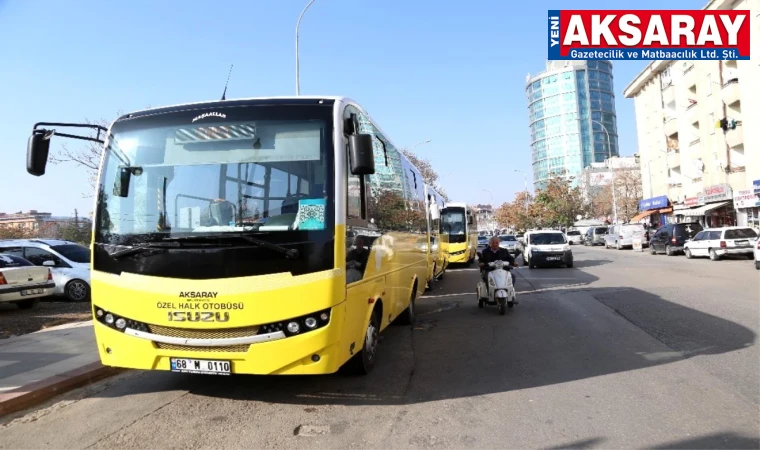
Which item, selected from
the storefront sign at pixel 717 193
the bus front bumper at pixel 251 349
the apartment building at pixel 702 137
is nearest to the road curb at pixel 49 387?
the bus front bumper at pixel 251 349

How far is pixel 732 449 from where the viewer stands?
3666 millimetres

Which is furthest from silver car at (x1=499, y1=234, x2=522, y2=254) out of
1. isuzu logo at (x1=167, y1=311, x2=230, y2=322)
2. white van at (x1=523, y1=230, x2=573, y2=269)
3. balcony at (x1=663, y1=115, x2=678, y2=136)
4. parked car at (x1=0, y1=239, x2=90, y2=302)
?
isuzu logo at (x1=167, y1=311, x2=230, y2=322)

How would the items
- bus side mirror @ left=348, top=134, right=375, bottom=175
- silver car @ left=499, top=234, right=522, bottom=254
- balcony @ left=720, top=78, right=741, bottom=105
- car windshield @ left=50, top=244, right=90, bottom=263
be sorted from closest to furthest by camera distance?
bus side mirror @ left=348, top=134, right=375, bottom=175, car windshield @ left=50, top=244, right=90, bottom=263, silver car @ left=499, top=234, right=522, bottom=254, balcony @ left=720, top=78, right=741, bottom=105

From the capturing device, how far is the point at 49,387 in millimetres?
5578

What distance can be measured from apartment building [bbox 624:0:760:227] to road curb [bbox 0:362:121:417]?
3444 centimetres

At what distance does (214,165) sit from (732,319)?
8351 millimetres

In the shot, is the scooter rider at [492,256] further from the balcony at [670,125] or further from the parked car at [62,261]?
the balcony at [670,125]

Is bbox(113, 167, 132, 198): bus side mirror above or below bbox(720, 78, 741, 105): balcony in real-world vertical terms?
below

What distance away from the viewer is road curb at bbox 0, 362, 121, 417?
5105 millimetres

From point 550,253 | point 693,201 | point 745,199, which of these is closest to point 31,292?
point 550,253

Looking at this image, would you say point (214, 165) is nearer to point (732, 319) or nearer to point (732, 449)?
point (732, 449)

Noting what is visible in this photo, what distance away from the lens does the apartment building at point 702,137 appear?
3127cm

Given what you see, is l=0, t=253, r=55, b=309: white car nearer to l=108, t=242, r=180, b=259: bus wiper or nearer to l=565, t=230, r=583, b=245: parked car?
l=108, t=242, r=180, b=259: bus wiper

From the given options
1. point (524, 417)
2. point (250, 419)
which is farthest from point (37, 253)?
point (524, 417)
